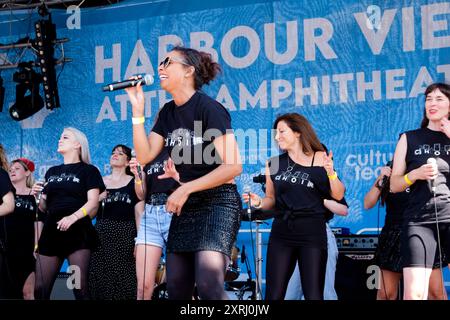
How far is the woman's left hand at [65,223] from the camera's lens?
5975 millimetres

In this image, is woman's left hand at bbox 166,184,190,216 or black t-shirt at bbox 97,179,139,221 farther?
black t-shirt at bbox 97,179,139,221

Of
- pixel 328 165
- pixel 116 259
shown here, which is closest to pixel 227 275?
pixel 116 259

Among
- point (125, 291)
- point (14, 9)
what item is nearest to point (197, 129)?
point (125, 291)

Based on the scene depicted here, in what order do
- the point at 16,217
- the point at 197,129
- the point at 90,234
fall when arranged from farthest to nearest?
the point at 16,217
the point at 90,234
the point at 197,129

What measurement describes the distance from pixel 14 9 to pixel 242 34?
9.55 feet

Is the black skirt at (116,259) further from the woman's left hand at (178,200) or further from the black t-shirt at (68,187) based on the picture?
the woman's left hand at (178,200)

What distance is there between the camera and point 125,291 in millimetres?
7172

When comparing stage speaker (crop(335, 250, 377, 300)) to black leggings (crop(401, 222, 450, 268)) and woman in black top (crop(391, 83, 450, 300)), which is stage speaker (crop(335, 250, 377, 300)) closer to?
woman in black top (crop(391, 83, 450, 300))

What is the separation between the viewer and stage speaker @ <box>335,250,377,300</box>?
668cm

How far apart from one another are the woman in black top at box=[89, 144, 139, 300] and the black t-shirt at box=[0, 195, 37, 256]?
0.64 m

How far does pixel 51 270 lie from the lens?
6008 mm

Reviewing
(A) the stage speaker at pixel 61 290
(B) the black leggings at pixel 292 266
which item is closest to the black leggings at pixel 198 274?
(B) the black leggings at pixel 292 266

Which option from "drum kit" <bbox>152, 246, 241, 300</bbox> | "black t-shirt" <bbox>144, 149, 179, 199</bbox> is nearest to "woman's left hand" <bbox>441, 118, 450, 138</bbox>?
"black t-shirt" <bbox>144, 149, 179, 199</bbox>
